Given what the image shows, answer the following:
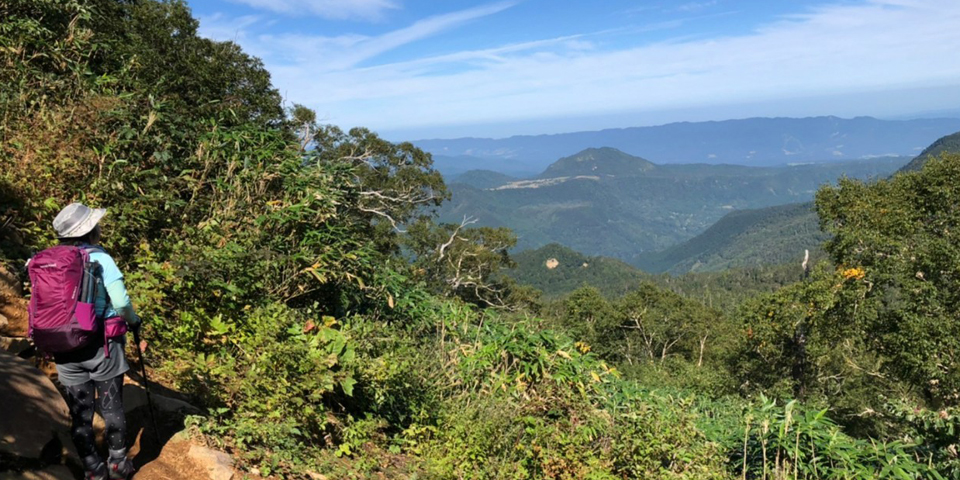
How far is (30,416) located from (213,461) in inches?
39.7

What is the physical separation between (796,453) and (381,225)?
69.4ft

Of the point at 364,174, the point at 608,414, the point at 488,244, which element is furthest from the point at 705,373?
the point at 608,414

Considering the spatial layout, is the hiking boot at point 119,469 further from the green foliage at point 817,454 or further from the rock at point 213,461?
the green foliage at point 817,454

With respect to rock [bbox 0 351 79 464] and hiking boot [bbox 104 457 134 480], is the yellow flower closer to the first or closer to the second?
hiking boot [bbox 104 457 134 480]

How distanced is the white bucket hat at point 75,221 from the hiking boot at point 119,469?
132 cm

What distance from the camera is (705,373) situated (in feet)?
87.7

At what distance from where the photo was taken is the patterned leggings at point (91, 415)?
2908 millimetres

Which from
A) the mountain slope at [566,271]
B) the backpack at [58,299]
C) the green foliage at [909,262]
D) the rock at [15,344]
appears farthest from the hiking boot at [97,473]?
the mountain slope at [566,271]

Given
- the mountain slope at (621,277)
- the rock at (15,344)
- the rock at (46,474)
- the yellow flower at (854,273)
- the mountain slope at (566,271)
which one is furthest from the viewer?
the mountain slope at (566,271)

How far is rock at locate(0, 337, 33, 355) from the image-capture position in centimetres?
354

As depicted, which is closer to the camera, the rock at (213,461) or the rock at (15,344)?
the rock at (213,461)

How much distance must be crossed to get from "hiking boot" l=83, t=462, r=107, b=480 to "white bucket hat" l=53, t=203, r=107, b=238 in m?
1.32

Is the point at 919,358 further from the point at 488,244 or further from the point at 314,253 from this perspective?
the point at 488,244

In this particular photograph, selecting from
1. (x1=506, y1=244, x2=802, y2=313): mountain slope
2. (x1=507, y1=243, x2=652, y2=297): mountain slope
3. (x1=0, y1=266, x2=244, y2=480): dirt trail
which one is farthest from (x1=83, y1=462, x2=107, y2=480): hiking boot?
(x1=507, y1=243, x2=652, y2=297): mountain slope
